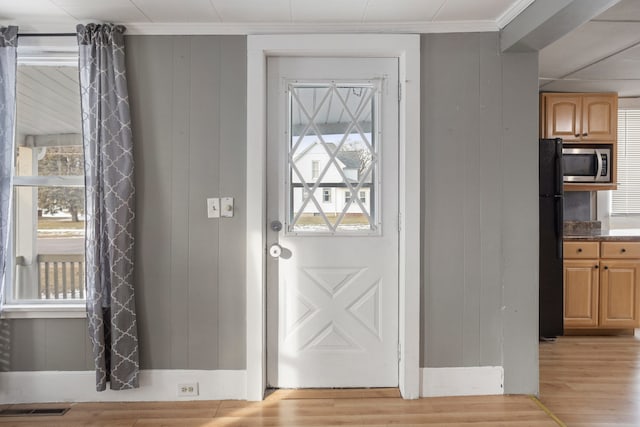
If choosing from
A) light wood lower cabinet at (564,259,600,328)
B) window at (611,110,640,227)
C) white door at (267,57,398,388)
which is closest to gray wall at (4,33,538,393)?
white door at (267,57,398,388)

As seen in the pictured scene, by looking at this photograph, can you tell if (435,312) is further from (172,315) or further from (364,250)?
(172,315)

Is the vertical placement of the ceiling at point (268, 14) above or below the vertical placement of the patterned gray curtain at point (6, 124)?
above

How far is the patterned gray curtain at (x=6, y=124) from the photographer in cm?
248

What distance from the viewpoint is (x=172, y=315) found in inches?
103

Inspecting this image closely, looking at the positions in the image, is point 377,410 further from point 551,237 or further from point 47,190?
point 47,190

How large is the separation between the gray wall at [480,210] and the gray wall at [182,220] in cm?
115

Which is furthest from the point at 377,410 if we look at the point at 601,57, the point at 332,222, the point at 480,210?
the point at 601,57

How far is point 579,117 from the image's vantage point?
407 cm

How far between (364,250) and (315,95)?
3.29ft


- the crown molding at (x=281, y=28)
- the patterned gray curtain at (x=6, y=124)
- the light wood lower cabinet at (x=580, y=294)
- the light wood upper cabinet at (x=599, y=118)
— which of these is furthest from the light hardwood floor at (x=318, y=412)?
the light wood upper cabinet at (x=599, y=118)

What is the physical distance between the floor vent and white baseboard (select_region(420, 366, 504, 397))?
2107mm

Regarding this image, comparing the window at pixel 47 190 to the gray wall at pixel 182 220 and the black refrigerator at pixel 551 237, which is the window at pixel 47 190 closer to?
the gray wall at pixel 182 220

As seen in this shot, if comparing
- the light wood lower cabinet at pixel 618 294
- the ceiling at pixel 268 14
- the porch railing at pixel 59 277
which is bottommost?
the light wood lower cabinet at pixel 618 294

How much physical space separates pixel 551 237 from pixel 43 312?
3.73 meters
